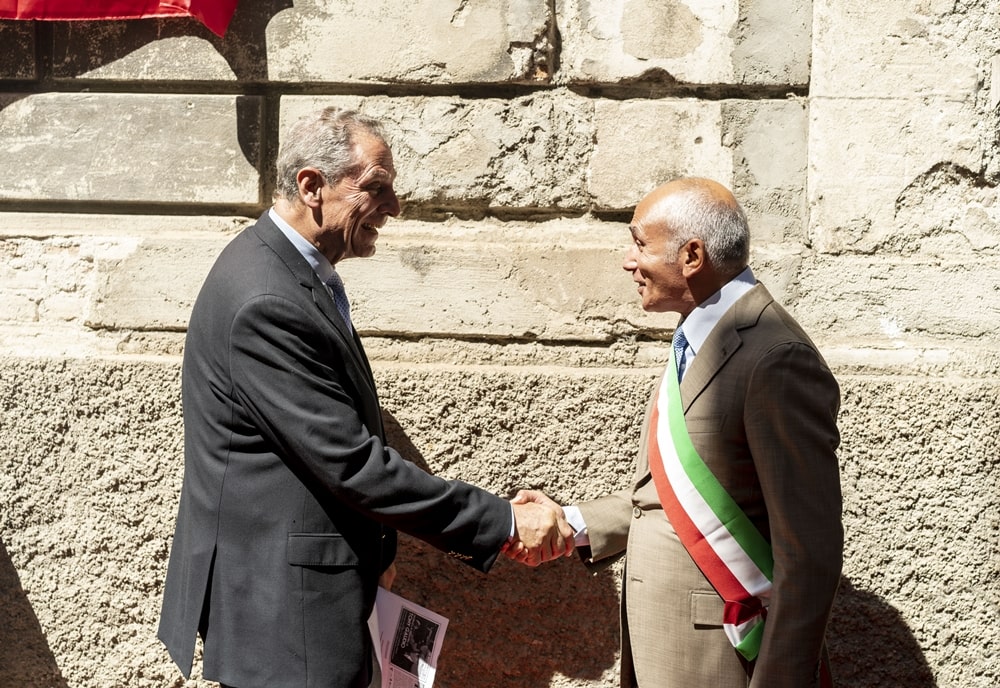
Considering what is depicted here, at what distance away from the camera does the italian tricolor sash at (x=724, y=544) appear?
7.47ft

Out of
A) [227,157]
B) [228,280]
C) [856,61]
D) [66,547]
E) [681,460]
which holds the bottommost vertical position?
[66,547]

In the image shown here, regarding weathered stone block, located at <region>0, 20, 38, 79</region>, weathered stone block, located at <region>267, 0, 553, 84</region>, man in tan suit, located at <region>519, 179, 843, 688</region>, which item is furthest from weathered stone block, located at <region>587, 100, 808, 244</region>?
weathered stone block, located at <region>0, 20, 38, 79</region>

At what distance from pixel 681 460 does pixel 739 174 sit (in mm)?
1253

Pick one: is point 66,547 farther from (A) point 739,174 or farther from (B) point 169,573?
(A) point 739,174

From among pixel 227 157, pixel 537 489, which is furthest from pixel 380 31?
pixel 537 489

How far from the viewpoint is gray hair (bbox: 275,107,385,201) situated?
8.43ft

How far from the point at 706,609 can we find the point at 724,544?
0.16 m

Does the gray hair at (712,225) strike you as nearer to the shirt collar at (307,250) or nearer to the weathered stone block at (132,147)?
the shirt collar at (307,250)

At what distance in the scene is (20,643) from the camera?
3.35m

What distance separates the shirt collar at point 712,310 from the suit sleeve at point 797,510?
0.76 ft

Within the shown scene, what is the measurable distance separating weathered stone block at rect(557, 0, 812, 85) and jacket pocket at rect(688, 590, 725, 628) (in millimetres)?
1664

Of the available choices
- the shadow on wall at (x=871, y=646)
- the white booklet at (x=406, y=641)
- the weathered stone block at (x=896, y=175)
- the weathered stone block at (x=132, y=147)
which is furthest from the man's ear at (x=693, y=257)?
the weathered stone block at (x=132, y=147)

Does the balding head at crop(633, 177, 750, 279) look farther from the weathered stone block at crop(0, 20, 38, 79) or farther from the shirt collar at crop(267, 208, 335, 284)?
the weathered stone block at crop(0, 20, 38, 79)

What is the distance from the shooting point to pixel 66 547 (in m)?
3.30
